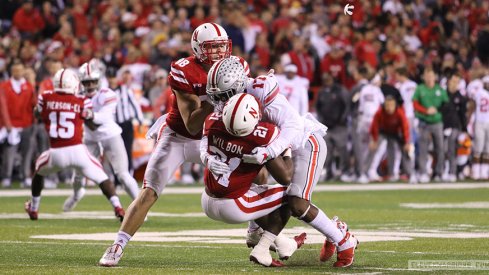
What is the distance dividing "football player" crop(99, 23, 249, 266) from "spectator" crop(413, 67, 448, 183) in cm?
1178

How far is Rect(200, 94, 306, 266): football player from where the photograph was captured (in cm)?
759

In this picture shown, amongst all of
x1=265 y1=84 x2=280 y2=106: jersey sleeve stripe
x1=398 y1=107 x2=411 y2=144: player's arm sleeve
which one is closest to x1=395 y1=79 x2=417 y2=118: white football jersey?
x1=398 y1=107 x2=411 y2=144: player's arm sleeve

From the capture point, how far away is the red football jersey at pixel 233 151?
7.59m

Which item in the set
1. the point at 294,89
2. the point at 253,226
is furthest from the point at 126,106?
the point at 253,226

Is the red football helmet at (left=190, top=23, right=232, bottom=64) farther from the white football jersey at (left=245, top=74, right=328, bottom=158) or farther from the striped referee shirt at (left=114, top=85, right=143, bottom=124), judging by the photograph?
the striped referee shirt at (left=114, top=85, right=143, bottom=124)

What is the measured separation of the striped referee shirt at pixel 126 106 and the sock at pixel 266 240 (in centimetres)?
979

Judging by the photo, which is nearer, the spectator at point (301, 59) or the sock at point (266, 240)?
the sock at point (266, 240)

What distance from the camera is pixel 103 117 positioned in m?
13.1

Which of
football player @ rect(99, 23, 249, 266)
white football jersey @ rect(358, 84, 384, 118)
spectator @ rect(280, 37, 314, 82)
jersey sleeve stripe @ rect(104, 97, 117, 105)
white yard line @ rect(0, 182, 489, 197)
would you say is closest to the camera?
football player @ rect(99, 23, 249, 266)

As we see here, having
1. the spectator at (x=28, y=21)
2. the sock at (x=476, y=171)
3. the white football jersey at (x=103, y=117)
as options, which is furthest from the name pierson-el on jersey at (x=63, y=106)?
the sock at (x=476, y=171)

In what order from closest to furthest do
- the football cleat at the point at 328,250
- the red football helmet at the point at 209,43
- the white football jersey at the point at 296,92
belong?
the football cleat at the point at 328,250 < the red football helmet at the point at 209,43 < the white football jersey at the point at 296,92

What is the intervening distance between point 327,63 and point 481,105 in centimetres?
292

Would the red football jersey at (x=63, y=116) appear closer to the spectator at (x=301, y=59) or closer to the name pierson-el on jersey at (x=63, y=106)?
the name pierson-el on jersey at (x=63, y=106)

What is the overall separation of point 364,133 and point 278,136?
13.0 metres
